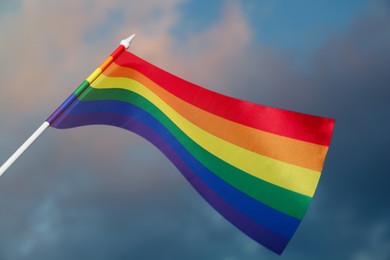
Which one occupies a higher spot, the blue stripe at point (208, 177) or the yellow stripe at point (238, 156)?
the yellow stripe at point (238, 156)

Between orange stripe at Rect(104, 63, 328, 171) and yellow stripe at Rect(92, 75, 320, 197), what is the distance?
84 millimetres

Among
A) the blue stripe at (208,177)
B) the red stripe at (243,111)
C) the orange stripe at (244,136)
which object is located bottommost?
the blue stripe at (208,177)

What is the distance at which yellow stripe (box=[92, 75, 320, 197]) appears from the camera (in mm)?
9133

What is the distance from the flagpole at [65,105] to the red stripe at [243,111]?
0.24 m

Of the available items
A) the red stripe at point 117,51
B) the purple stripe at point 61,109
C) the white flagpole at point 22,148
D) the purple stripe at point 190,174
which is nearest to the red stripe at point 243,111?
the red stripe at point 117,51

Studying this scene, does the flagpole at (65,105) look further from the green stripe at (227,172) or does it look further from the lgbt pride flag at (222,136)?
the green stripe at (227,172)

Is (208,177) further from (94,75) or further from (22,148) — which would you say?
(22,148)

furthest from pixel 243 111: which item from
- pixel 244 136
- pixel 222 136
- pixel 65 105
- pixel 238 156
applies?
pixel 65 105

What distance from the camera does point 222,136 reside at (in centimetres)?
1017

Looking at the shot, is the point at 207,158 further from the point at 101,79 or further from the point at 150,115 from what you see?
the point at 101,79

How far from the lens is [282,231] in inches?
354

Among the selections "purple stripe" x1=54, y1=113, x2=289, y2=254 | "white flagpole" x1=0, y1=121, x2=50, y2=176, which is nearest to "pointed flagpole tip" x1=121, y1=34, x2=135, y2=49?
"purple stripe" x1=54, y1=113, x2=289, y2=254

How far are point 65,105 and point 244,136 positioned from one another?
132 inches

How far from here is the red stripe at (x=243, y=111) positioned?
29.7 ft
